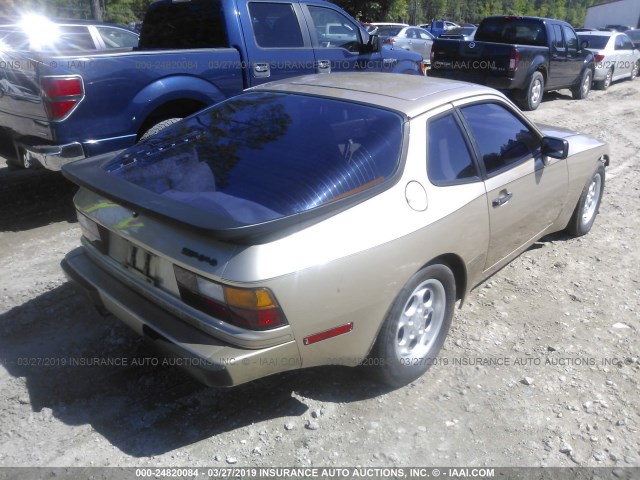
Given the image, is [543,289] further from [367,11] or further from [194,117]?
[367,11]

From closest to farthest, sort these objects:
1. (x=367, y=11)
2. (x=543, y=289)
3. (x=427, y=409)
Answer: (x=427, y=409), (x=543, y=289), (x=367, y=11)

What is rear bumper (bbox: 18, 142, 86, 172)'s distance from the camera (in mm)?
4707

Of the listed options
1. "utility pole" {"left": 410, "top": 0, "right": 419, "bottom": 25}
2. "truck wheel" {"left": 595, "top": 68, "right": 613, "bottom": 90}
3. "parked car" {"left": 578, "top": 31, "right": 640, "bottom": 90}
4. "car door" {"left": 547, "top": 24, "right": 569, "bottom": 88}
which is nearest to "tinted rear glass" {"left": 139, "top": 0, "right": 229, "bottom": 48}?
"car door" {"left": 547, "top": 24, "right": 569, "bottom": 88}

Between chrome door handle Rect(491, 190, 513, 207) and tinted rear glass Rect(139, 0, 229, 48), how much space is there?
12.1ft

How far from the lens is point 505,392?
3.10 m

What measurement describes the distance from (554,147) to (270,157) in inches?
83.5

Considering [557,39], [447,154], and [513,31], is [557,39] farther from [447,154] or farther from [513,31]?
[447,154]

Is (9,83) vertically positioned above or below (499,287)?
above

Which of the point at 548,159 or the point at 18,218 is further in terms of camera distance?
the point at 18,218

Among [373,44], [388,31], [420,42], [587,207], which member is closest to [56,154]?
[373,44]

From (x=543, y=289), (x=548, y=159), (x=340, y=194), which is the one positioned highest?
(x=340, y=194)

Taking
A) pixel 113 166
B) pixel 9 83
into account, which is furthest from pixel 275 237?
pixel 9 83

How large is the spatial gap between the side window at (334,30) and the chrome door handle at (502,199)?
402cm

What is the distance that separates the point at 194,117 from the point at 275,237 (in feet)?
5.33
